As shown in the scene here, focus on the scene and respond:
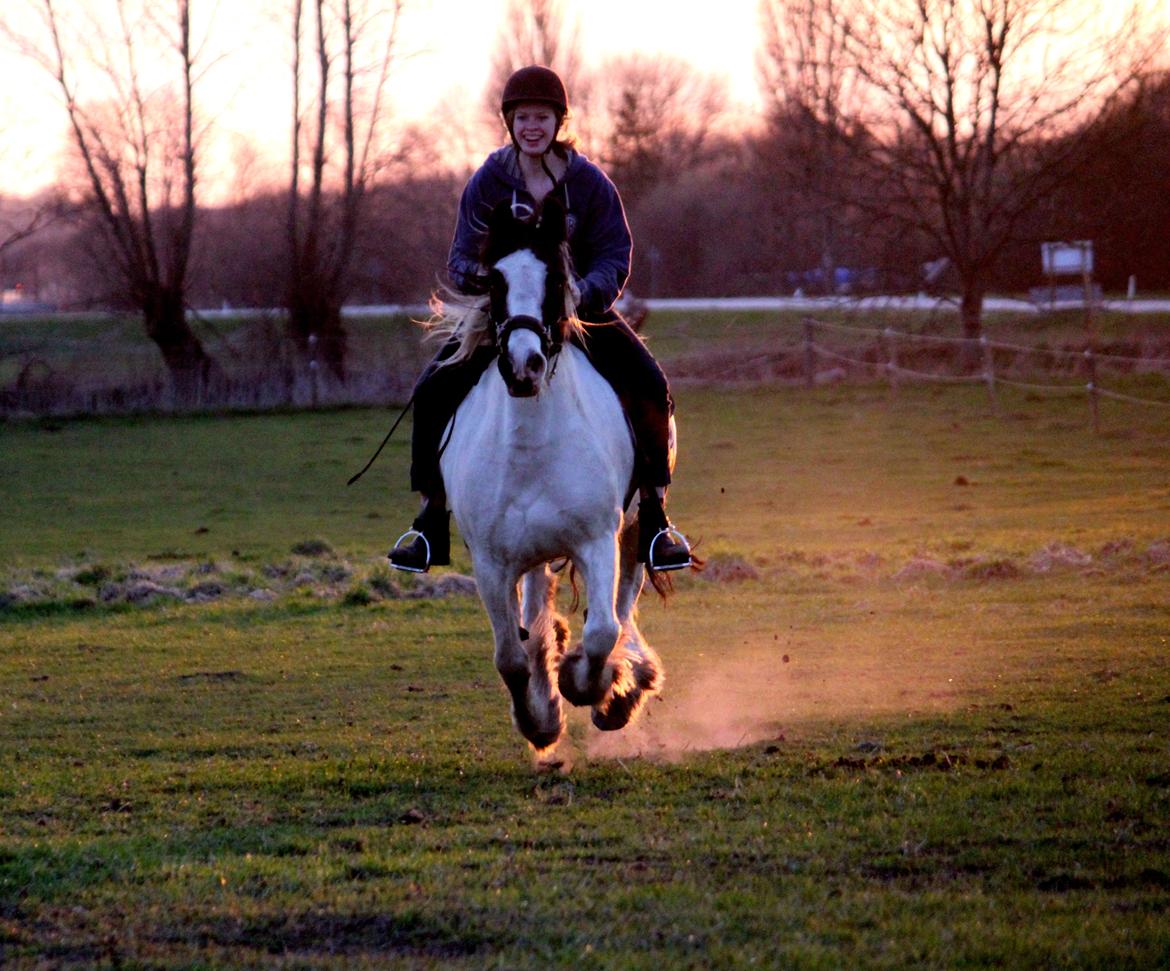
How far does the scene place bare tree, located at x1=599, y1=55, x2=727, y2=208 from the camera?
62844 millimetres

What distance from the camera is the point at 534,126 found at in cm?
743

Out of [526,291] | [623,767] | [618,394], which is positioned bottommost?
[623,767]

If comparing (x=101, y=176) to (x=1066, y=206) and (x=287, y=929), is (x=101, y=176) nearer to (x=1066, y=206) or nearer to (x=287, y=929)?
(x=1066, y=206)

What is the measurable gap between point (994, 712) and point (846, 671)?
1.80 meters

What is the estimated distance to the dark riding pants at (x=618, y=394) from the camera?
760cm

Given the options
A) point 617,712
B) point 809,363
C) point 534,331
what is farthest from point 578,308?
point 809,363

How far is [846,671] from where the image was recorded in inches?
400

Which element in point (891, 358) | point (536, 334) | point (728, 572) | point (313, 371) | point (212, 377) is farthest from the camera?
point (313, 371)

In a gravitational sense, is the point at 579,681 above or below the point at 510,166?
below

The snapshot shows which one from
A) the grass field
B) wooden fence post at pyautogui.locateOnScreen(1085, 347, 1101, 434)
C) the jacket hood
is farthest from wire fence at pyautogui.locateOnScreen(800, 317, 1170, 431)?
the jacket hood

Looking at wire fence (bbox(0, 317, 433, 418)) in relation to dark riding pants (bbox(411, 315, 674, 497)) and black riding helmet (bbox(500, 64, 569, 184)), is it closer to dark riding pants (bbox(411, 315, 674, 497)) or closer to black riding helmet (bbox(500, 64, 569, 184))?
dark riding pants (bbox(411, 315, 674, 497))

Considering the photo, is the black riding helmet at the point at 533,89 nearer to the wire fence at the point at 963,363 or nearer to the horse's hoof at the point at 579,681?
the horse's hoof at the point at 579,681

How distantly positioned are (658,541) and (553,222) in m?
2.01

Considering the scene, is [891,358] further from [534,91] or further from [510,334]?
[510,334]
